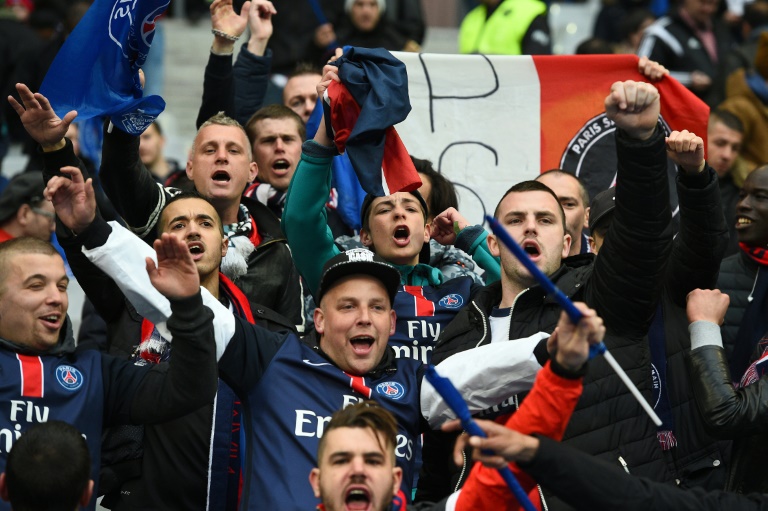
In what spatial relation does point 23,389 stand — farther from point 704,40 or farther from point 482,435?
point 704,40

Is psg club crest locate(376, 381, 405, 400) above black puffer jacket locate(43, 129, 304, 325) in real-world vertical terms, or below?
below

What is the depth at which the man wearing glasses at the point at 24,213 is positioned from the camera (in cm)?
768

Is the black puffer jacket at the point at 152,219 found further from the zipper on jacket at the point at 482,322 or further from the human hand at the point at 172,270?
the human hand at the point at 172,270

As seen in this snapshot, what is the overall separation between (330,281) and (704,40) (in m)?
7.19

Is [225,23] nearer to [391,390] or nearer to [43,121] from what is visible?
[43,121]

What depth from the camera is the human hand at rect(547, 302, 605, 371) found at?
14.0 feet

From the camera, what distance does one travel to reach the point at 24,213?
25.2 feet

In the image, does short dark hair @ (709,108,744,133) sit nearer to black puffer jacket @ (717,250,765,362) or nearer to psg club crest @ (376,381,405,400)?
black puffer jacket @ (717,250,765,362)

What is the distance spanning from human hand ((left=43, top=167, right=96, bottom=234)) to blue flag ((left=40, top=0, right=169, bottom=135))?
1046 millimetres

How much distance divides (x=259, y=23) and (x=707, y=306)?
3208 mm

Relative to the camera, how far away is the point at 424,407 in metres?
5.23

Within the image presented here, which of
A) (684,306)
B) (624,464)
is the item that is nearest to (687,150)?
(684,306)

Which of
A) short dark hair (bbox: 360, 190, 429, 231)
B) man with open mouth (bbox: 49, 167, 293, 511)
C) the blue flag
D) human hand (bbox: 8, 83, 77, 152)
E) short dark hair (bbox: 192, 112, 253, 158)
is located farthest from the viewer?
short dark hair (bbox: 192, 112, 253, 158)

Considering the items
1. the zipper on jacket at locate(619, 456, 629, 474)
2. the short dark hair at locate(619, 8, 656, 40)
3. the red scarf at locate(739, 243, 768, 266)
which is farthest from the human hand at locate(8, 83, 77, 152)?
A: the short dark hair at locate(619, 8, 656, 40)
